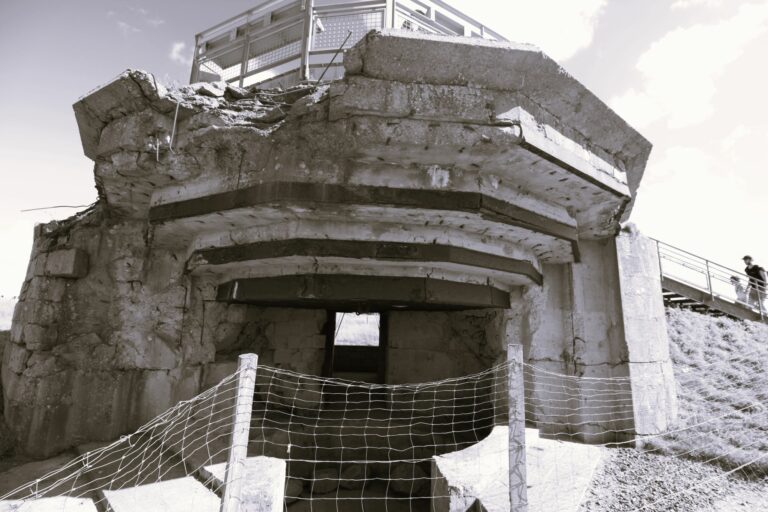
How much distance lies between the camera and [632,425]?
400 centimetres

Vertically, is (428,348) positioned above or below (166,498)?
above

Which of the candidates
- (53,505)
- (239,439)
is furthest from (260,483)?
(53,505)

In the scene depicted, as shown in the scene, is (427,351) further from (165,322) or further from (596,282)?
(165,322)

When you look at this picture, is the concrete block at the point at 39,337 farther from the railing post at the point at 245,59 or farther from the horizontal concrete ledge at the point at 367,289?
the railing post at the point at 245,59

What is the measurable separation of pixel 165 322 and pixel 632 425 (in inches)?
188

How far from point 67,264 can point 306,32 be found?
130 inches

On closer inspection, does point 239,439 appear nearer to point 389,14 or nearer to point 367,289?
point 367,289

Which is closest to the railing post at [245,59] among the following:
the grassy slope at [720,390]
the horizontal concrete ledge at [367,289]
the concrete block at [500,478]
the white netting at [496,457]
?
the horizontal concrete ledge at [367,289]

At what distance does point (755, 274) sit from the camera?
8.52 m

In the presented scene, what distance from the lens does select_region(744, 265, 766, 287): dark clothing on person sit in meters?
8.15

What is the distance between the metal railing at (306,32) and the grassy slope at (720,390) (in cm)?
409

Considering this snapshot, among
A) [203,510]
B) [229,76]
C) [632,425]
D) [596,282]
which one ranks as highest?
[229,76]

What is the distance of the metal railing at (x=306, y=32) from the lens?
13.1 ft

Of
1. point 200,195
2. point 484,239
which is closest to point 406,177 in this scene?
point 484,239
